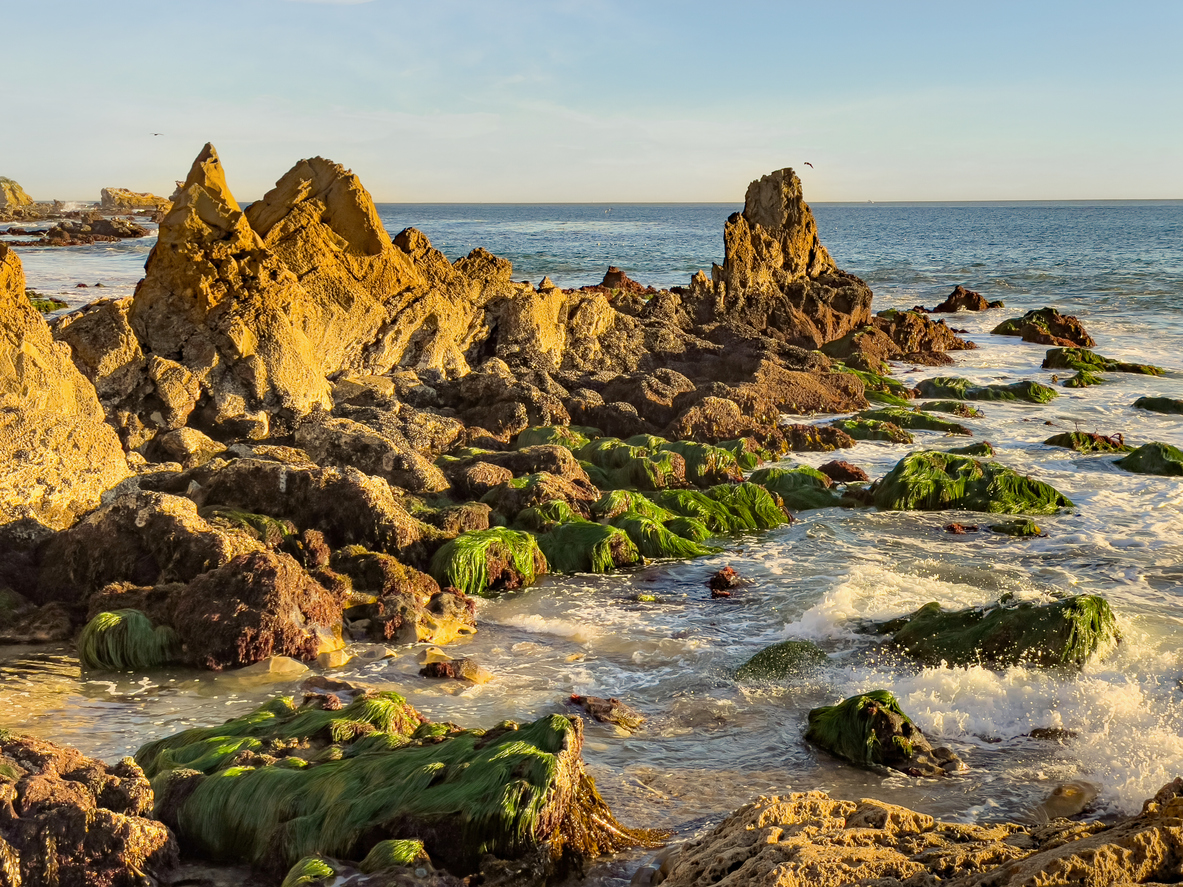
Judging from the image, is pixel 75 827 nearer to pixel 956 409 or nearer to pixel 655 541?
pixel 655 541

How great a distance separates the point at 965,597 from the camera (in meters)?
8.62

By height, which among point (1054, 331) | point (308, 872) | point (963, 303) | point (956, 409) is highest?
point (963, 303)

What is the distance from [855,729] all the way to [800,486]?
20.1 ft

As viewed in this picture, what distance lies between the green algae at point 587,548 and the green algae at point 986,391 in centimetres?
1099

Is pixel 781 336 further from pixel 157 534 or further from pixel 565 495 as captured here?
pixel 157 534

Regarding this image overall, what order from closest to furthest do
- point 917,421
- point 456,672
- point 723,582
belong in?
point 456,672, point 723,582, point 917,421

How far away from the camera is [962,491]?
456 inches

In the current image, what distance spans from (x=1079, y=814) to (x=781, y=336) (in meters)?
16.7

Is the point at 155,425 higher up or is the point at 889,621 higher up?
the point at 155,425

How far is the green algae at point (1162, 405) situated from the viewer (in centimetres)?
1697

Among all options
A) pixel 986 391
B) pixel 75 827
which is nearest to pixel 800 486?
pixel 986 391

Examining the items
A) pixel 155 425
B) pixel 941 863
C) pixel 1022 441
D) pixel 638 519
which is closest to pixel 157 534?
pixel 155 425

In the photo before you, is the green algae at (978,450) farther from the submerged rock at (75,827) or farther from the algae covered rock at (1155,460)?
the submerged rock at (75,827)

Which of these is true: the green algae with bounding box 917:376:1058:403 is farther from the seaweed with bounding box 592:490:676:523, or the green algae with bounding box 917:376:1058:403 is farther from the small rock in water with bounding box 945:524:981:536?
the seaweed with bounding box 592:490:676:523
